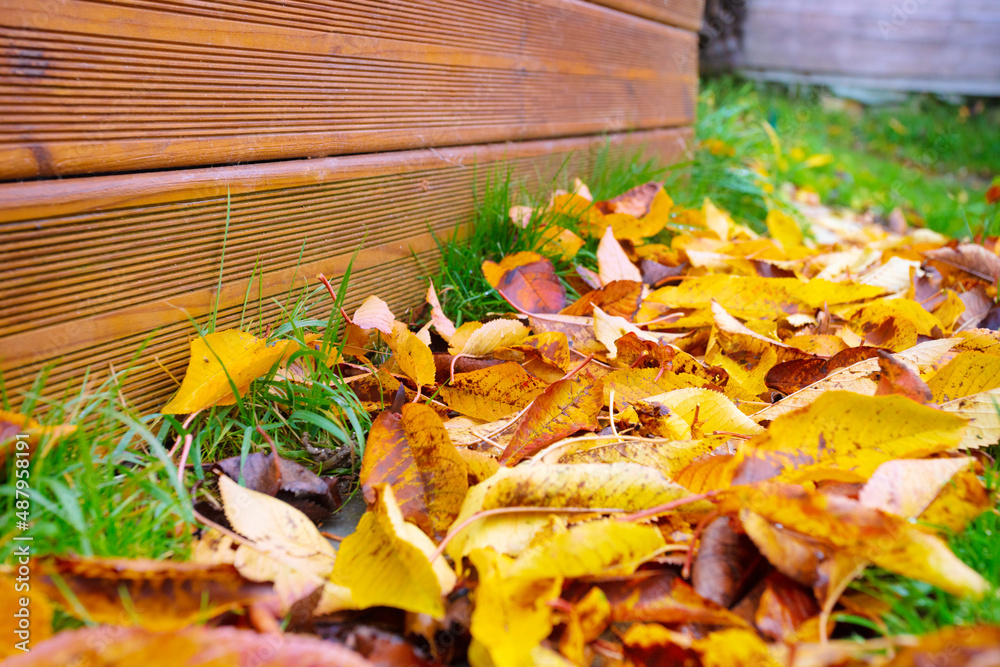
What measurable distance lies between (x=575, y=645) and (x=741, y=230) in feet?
7.09

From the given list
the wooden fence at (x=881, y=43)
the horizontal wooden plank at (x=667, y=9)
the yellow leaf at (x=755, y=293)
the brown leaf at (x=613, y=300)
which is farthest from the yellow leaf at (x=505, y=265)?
the wooden fence at (x=881, y=43)

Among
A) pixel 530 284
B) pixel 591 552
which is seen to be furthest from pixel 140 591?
pixel 530 284

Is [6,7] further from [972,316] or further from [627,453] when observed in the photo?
[972,316]

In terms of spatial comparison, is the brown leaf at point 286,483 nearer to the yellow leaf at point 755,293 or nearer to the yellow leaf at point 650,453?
the yellow leaf at point 650,453

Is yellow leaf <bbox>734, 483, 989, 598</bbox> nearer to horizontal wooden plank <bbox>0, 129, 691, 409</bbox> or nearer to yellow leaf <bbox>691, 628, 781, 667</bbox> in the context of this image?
yellow leaf <bbox>691, 628, 781, 667</bbox>

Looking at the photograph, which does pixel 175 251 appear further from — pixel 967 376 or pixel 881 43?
pixel 881 43

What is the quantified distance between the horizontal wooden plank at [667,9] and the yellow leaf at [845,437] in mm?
1890

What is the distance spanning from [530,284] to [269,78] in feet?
2.26

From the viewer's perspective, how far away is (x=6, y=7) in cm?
80

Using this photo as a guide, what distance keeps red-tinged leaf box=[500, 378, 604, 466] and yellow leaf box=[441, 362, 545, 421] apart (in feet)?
0.33

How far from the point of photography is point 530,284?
1.47 meters

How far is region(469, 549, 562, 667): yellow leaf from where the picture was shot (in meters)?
0.61

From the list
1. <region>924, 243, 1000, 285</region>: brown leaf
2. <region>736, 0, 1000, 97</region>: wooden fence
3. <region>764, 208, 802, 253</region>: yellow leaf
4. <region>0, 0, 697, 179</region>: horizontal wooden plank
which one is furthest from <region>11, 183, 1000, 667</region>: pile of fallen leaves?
<region>736, 0, 1000, 97</region>: wooden fence

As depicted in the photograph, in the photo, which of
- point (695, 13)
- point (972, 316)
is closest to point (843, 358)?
point (972, 316)
